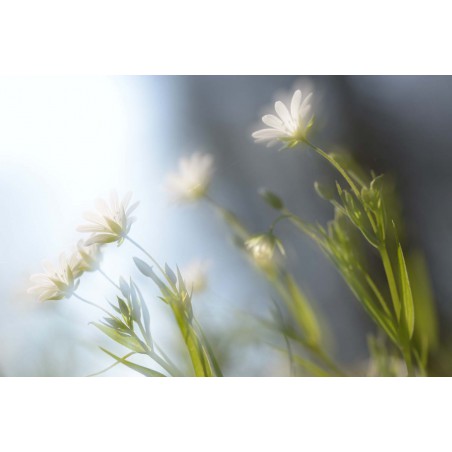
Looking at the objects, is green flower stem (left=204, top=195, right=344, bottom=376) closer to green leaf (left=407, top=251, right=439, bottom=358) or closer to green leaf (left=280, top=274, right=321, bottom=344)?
green leaf (left=280, top=274, right=321, bottom=344)

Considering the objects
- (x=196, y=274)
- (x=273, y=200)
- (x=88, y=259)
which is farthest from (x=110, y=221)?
(x=273, y=200)

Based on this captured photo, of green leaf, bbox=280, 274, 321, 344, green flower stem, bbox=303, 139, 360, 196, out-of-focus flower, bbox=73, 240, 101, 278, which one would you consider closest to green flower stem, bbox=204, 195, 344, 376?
green leaf, bbox=280, 274, 321, 344

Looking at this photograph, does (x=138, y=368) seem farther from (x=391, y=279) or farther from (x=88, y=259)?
(x=391, y=279)

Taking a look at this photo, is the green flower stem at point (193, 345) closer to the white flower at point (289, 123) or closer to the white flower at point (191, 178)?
the white flower at point (191, 178)

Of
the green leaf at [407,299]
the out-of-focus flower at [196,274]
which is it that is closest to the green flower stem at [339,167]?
the green leaf at [407,299]
